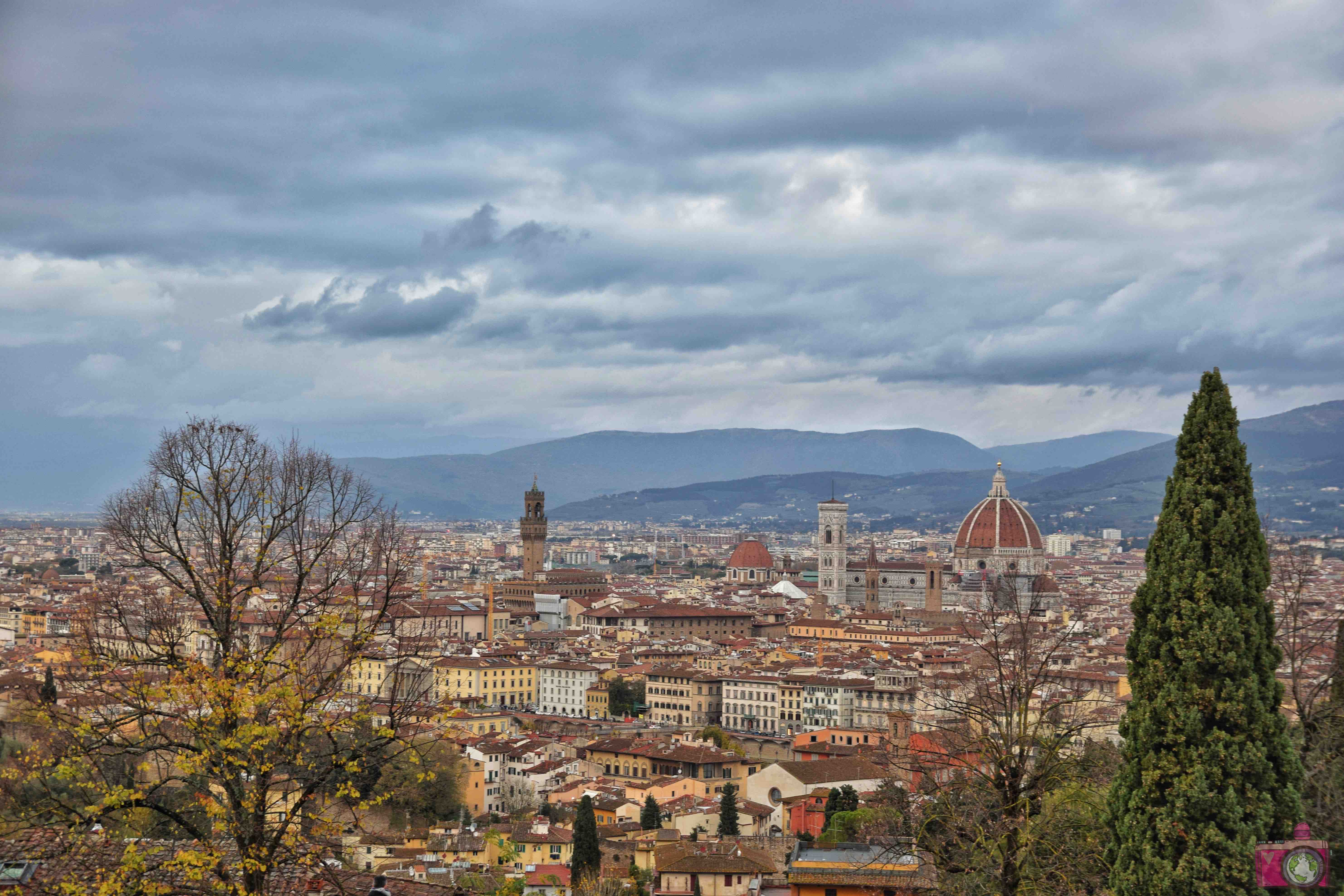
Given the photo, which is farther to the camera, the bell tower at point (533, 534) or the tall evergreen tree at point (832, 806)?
the bell tower at point (533, 534)

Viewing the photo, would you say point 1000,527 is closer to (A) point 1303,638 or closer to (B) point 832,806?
(B) point 832,806

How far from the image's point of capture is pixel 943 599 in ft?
336

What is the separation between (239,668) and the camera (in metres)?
9.06

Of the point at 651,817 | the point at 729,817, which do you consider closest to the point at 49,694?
the point at 651,817

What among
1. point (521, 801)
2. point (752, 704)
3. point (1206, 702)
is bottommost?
point (521, 801)

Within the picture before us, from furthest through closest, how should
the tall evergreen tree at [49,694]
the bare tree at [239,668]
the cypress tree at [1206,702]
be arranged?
the cypress tree at [1206,702] → the tall evergreen tree at [49,694] → the bare tree at [239,668]

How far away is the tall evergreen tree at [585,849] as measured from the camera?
27891 millimetres

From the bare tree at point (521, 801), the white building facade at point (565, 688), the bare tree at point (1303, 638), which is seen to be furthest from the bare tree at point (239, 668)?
the white building facade at point (565, 688)

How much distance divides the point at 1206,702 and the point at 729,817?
27.5 m

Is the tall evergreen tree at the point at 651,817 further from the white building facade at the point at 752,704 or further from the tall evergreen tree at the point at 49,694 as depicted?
the white building facade at the point at 752,704

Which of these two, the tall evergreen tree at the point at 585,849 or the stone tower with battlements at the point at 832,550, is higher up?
the stone tower with battlements at the point at 832,550

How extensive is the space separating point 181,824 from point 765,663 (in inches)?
2282

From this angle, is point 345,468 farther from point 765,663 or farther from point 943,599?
point 943,599

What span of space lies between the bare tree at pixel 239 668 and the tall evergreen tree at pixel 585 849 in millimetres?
16350
